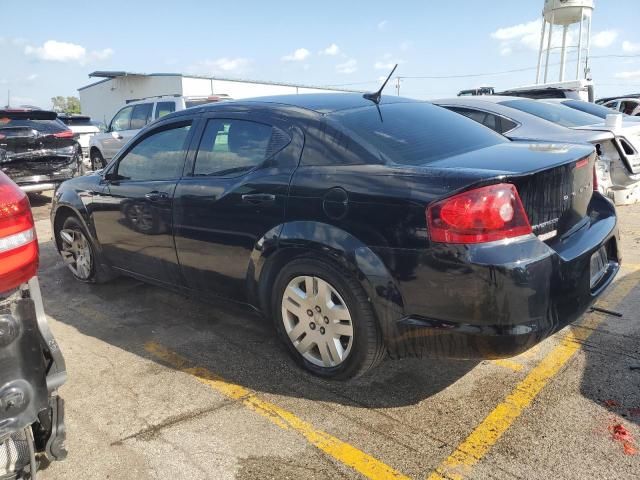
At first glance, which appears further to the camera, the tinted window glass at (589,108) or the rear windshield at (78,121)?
the rear windshield at (78,121)

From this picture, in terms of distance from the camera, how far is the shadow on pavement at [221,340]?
117 inches

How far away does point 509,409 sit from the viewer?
107 inches

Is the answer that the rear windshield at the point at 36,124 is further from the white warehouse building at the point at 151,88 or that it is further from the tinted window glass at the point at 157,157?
the white warehouse building at the point at 151,88

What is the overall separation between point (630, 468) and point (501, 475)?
0.56 metres

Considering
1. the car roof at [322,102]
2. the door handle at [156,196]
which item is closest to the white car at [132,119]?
the door handle at [156,196]

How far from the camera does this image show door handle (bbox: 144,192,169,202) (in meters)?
3.65

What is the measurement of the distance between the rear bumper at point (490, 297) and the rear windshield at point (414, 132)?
2.11ft

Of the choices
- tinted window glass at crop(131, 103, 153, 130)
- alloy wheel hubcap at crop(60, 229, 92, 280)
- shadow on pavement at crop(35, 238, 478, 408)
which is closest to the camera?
shadow on pavement at crop(35, 238, 478, 408)

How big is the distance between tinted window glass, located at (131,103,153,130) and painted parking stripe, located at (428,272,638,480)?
1020 centimetres

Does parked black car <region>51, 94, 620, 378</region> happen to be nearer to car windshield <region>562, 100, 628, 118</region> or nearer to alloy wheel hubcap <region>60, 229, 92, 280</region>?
alloy wheel hubcap <region>60, 229, 92, 280</region>

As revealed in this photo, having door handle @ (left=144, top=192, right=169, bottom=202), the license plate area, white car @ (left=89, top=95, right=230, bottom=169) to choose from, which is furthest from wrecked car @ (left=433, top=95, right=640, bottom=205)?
white car @ (left=89, top=95, right=230, bottom=169)

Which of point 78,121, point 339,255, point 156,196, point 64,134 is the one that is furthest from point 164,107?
point 339,255

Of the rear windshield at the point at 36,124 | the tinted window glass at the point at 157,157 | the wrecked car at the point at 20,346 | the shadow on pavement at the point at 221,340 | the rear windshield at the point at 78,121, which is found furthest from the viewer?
the rear windshield at the point at 78,121

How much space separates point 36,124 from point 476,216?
343 inches
